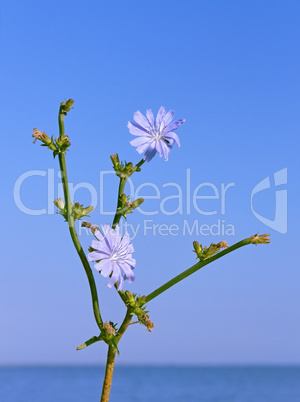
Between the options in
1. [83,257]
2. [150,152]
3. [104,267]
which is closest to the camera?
[104,267]

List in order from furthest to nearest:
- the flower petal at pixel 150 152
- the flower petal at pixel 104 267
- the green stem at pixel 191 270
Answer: the flower petal at pixel 150 152 < the green stem at pixel 191 270 < the flower petal at pixel 104 267

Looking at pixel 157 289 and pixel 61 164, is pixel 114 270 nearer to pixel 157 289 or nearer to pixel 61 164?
pixel 157 289

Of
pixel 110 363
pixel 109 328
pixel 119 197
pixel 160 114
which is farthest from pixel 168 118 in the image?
pixel 110 363

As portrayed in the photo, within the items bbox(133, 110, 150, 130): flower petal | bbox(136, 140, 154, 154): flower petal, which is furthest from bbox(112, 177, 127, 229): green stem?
bbox(133, 110, 150, 130): flower petal

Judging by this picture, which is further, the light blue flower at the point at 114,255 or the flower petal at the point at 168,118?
the flower petal at the point at 168,118

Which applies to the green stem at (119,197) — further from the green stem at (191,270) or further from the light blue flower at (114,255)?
the green stem at (191,270)

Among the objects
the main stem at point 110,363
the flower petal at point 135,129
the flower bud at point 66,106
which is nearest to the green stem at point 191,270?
the main stem at point 110,363

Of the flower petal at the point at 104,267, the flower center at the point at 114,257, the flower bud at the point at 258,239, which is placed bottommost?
the flower petal at the point at 104,267

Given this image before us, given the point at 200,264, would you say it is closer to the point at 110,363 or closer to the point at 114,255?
the point at 114,255
